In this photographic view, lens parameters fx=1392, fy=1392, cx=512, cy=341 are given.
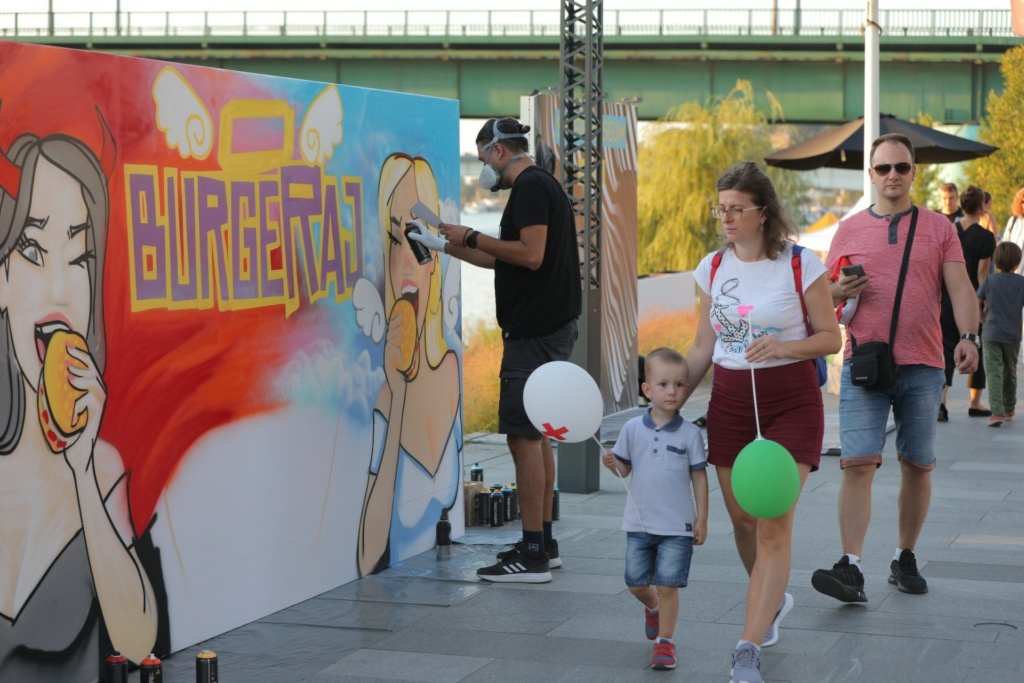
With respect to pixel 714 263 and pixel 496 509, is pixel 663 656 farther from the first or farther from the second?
pixel 496 509

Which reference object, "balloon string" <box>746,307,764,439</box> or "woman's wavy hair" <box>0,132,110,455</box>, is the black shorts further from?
"woman's wavy hair" <box>0,132,110,455</box>

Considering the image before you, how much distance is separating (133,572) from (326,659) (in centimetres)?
82

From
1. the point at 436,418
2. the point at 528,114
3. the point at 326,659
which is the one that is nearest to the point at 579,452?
the point at 436,418

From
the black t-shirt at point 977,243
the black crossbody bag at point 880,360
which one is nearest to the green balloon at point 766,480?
the black crossbody bag at point 880,360

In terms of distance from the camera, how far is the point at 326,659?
214 inches

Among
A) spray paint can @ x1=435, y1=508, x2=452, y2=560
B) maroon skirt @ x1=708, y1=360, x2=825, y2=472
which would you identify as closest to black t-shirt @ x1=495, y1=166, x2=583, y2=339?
spray paint can @ x1=435, y1=508, x2=452, y2=560

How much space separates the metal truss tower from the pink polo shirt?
314cm

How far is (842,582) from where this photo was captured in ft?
19.8

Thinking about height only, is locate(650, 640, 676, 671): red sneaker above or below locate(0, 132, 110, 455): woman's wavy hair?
below

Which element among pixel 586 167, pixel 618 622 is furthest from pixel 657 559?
pixel 586 167

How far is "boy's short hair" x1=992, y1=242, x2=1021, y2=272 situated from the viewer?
39.9 ft

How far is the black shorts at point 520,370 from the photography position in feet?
21.7

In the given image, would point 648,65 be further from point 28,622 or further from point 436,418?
point 28,622

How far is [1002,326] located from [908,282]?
6877mm
